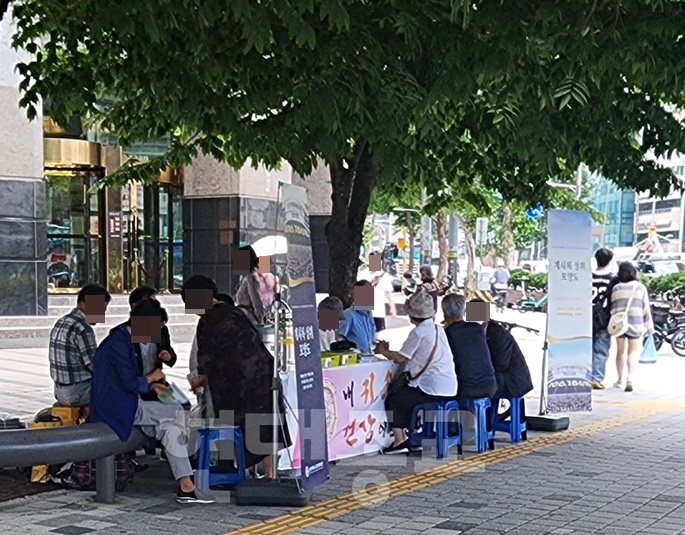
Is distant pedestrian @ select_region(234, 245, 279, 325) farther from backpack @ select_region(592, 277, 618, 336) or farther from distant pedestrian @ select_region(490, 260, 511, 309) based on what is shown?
distant pedestrian @ select_region(490, 260, 511, 309)

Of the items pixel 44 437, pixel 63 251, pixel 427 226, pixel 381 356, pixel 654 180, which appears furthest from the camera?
pixel 427 226

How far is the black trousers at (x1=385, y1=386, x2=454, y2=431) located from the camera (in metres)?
8.80

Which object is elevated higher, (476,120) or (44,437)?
(476,120)

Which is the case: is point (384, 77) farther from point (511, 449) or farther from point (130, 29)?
point (511, 449)

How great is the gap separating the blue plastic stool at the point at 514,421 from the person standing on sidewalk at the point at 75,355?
3.85 m

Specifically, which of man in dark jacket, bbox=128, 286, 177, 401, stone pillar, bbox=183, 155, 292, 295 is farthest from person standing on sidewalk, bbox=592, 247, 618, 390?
stone pillar, bbox=183, 155, 292, 295

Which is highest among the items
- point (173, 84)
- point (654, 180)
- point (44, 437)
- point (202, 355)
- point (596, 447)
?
point (173, 84)

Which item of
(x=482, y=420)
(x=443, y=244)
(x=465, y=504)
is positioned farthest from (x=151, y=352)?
(x=443, y=244)

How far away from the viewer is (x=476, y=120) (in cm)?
971

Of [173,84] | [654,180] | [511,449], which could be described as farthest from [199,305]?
[654,180]

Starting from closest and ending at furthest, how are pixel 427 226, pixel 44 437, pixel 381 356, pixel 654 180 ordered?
pixel 44 437 → pixel 381 356 → pixel 654 180 → pixel 427 226

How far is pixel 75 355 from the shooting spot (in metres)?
7.68

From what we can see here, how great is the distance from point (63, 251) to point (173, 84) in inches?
587

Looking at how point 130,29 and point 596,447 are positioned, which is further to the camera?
point 596,447
